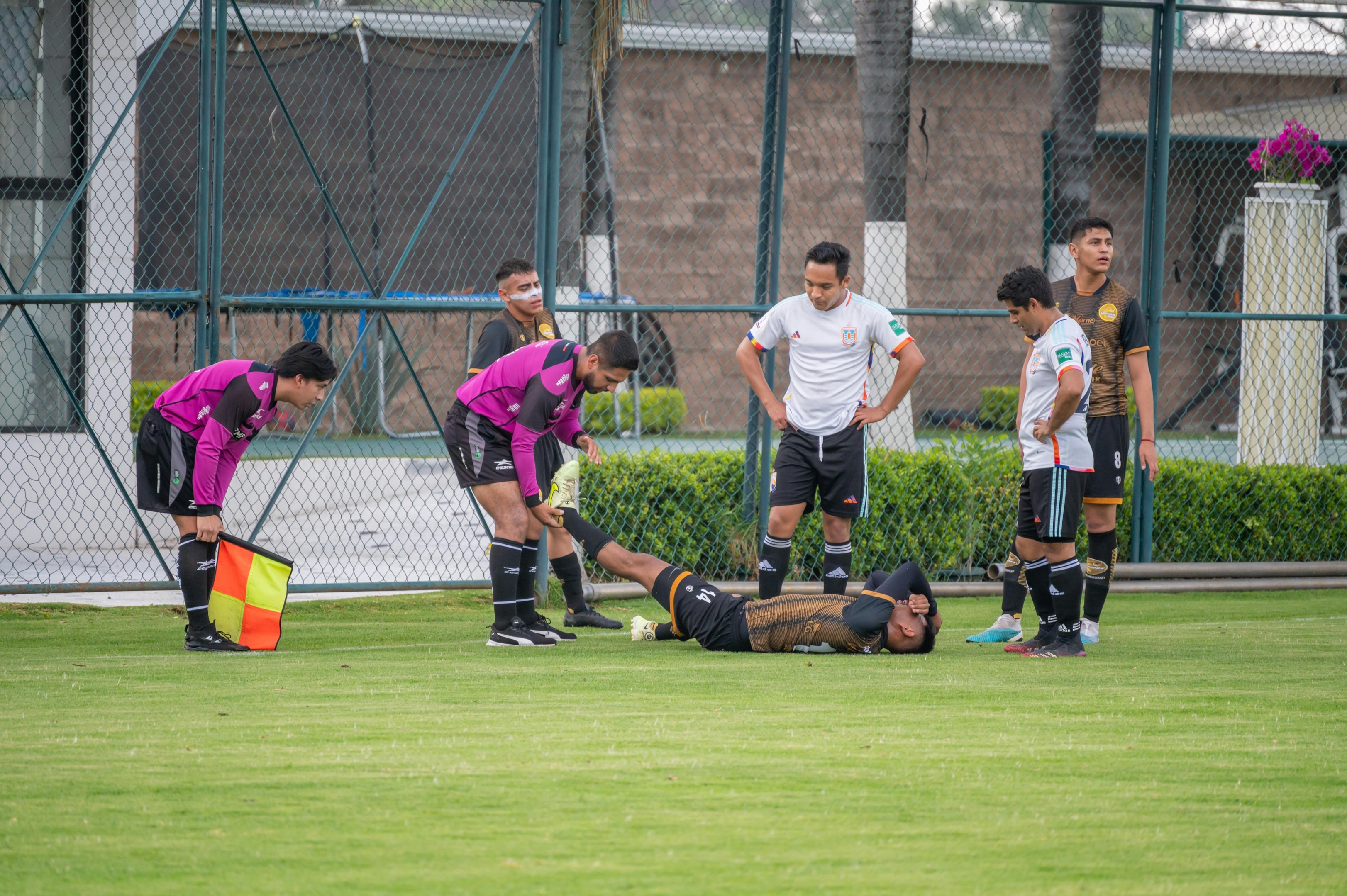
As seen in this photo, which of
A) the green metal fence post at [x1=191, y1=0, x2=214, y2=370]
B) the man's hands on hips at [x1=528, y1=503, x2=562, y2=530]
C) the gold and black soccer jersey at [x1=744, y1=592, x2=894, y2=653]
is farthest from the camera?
the green metal fence post at [x1=191, y1=0, x2=214, y2=370]

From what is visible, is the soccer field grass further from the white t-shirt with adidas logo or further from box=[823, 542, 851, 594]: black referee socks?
the white t-shirt with adidas logo

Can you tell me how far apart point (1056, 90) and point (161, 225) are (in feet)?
29.2

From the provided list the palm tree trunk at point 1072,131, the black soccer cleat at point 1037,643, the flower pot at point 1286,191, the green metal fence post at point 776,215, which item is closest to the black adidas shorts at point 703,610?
the black soccer cleat at point 1037,643

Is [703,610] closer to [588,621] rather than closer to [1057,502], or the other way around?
[588,621]

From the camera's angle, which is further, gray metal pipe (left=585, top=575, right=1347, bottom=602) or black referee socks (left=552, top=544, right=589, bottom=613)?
gray metal pipe (left=585, top=575, right=1347, bottom=602)

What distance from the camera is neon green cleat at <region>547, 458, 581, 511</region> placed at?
6.64 meters

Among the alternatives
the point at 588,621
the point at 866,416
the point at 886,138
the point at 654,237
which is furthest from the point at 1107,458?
the point at 654,237

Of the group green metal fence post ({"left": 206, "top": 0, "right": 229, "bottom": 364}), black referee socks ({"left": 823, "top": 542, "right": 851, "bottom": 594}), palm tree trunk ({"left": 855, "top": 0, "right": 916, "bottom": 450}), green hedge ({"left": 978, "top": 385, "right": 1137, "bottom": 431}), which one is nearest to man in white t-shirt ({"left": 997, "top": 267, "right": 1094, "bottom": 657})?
black referee socks ({"left": 823, "top": 542, "right": 851, "bottom": 594})

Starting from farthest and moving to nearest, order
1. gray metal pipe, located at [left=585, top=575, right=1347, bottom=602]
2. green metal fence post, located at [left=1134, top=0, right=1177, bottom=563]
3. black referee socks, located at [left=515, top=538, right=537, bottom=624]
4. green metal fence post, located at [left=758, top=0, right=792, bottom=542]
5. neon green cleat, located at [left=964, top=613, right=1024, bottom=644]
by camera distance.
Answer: green metal fence post, located at [left=1134, top=0, right=1177, bottom=563] < green metal fence post, located at [left=758, top=0, right=792, bottom=542] < gray metal pipe, located at [left=585, top=575, right=1347, bottom=602] < neon green cleat, located at [left=964, top=613, right=1024, bottom=644] < black referee socks, located at [left=515, top=538, right=537, bottom=624]

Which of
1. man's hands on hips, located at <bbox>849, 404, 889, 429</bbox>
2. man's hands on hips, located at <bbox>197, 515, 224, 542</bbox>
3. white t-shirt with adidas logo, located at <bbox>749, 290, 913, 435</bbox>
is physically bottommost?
man's hands on hips, located at <bbox>197, 515, 224, 542</bbox>

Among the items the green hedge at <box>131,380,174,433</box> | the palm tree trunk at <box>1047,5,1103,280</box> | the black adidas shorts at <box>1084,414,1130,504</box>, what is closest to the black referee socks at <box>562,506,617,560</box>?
the black adidas shorts at <box>1084,414,1130,504</box>

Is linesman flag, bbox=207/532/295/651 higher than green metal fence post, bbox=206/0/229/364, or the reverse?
green metal fence post, bbox=206/0/229/364

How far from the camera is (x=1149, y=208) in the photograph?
9.19m

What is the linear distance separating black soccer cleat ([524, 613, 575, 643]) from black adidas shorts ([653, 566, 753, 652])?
2.11 feet
